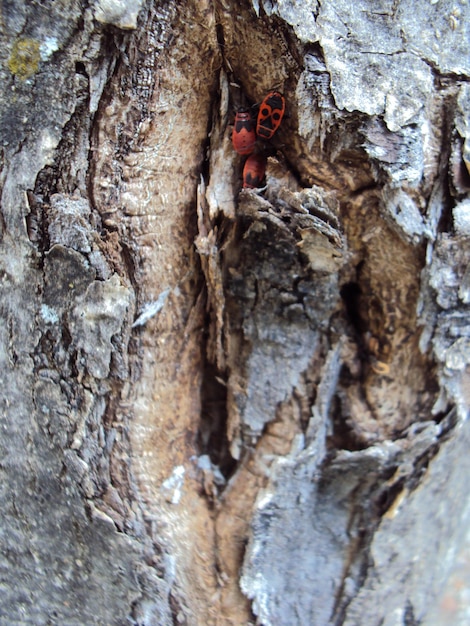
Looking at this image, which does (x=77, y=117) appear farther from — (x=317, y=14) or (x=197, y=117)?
(x=317, y=14)

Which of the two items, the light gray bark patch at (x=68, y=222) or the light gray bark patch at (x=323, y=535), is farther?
the light gray bark patch at (x=323, y=535)

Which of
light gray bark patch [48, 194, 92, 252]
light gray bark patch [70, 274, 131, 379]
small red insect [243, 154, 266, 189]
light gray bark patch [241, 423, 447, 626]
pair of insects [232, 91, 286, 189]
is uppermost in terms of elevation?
pair of insects [232, 91, 286, 189]

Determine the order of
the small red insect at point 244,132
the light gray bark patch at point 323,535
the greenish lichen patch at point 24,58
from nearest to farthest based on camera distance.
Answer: the greenish lichen patch at point 24,58
the small red insect at point 244,132
the light gray bark patch at point 323,535

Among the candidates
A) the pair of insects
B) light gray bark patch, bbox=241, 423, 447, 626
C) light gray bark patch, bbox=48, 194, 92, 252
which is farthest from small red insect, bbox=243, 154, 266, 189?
light gray bark patch, bbox=241, 423, 447, 626

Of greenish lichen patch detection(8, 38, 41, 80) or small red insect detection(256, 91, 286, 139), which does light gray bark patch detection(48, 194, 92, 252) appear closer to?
greenish lichen patch detection(8, 38, 41, 80)

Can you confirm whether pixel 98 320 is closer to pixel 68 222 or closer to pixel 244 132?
pixel 68 222

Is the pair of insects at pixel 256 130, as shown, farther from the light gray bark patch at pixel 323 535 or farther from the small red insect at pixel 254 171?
the light gray bark patch at pixel 323 535

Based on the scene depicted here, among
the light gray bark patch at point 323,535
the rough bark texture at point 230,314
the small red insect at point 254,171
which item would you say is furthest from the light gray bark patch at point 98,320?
the light gray bark patch at point 323,535
